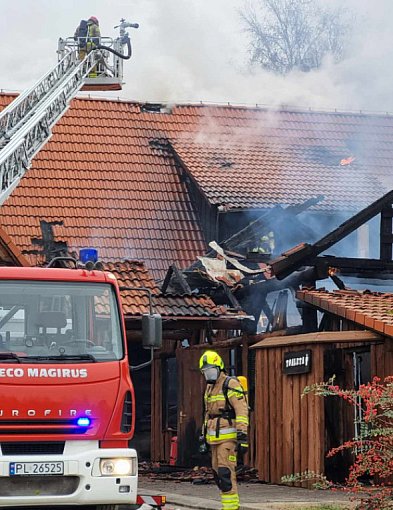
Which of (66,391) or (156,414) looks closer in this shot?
(66,391)

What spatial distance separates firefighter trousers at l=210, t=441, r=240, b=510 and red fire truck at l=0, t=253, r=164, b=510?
1.45 m

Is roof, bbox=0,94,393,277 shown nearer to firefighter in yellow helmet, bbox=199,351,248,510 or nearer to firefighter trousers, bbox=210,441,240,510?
firefighter in yellow helmet, bbox=199,351,248,510

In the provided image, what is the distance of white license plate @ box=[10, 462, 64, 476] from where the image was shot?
978cm

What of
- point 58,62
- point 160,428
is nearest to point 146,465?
point 160,428

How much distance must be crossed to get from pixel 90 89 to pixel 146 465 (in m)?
8.85

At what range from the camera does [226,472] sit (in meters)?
A: 12.2

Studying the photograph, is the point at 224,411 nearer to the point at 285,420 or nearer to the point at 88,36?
the point at 285,420

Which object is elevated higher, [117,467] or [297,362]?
[297,362]

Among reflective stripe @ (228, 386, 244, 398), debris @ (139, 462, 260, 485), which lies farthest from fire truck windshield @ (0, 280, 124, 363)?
debris @ (139, 462, 260, 485)

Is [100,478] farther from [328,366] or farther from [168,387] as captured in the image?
[168,387]

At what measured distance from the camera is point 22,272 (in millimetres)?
10641

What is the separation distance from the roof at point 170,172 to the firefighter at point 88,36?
10.1 ft

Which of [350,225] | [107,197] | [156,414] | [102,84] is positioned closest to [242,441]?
[350,225]

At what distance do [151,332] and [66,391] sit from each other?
3.59 ft
